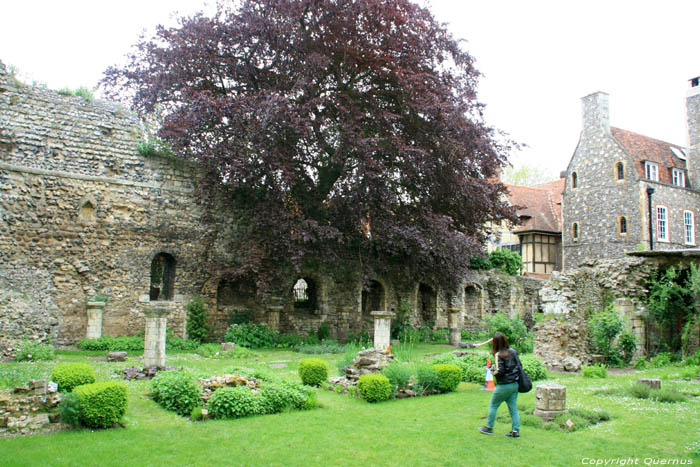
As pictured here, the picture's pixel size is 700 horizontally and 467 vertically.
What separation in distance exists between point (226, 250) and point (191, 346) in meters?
3.73

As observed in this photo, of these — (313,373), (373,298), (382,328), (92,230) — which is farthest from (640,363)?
(92,230)

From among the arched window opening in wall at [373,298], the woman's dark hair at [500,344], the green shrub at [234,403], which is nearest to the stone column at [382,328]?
the green shrub at [234,403]

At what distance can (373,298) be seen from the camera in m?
22.3

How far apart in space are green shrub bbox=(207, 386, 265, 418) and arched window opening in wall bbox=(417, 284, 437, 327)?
53.4 ft

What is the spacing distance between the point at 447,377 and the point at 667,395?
3.74 metres

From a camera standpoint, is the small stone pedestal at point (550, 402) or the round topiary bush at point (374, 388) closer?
the small stone pedestal at point (550, 402)

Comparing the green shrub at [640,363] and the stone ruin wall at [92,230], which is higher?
the stone ruin wall at [92,230]

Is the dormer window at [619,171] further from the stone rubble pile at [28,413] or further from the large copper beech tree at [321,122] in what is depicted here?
the stone rubble pile at [28,413]

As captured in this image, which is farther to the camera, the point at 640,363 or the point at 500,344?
the point at 640,363

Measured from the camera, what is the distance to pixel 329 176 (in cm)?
1938

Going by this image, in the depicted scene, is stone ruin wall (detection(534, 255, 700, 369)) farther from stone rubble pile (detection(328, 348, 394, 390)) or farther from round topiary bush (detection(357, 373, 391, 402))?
round topiary bush (detection(357, 373, 391, 402))

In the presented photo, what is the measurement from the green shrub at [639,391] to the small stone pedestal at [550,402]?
234cm

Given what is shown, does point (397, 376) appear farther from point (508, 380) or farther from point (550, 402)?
point (508, 380)

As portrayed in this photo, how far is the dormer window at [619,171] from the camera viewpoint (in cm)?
2988
